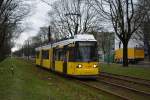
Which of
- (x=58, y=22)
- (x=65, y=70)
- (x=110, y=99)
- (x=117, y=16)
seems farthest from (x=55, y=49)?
(x=58, y=22)

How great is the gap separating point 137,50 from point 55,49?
46.3 m

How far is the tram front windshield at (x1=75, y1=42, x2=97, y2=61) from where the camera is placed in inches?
1040

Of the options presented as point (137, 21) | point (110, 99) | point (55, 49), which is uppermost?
point (137, 21)

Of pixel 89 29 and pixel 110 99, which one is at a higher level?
pixel 89 29

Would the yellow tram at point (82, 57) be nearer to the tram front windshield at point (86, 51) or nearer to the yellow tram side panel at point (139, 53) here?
the tram front windshield at point (86, 51)

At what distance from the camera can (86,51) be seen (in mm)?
26562

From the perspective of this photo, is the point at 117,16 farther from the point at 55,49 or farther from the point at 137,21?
the point at 55,49

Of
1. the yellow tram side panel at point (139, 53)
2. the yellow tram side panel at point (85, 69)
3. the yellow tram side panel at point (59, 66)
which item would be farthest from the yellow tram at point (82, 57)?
the yellow tram side panel at point (139, 53)

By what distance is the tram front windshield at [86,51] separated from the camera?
2642 cm

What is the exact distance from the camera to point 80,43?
26.7 meters

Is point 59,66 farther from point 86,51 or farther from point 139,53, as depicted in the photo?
point 139,53

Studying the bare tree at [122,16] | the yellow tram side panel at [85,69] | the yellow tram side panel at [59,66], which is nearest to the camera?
the yellow tram side panel at [85,69]

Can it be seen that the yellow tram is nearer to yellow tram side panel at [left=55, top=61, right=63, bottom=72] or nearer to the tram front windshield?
the tram front windshield

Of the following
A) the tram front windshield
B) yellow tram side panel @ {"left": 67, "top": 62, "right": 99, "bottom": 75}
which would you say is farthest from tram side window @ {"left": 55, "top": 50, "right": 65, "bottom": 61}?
yellow tram side panel @ {"left": 67, "top": 62, "right": 99, "bottom": 75}
